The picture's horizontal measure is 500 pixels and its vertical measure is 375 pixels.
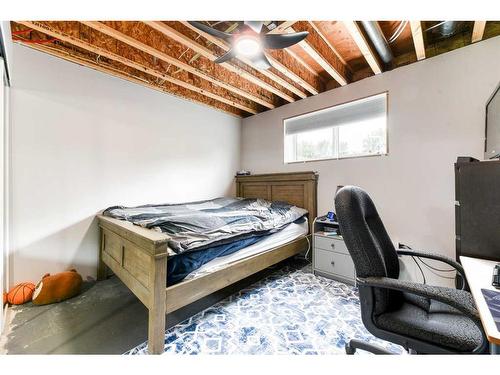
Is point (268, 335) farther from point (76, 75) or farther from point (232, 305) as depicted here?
point (76, 75)

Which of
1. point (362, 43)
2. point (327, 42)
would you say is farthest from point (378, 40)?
point (327, 42)

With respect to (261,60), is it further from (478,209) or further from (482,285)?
(482,285)

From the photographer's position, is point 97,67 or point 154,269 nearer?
point 154,269

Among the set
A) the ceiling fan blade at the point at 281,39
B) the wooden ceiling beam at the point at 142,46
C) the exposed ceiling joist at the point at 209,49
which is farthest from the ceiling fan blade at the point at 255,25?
the wooden ceiling beam at the point at 142,46

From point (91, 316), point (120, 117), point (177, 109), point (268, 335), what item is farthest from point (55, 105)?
point (268, 335)

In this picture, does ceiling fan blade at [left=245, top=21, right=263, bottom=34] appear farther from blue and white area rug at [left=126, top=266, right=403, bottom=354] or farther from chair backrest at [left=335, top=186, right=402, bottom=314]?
blue and white area rug at [left=126, top=266, right=403, bottom=354]

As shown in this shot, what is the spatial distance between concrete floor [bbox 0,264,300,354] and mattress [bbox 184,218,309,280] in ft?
1.61

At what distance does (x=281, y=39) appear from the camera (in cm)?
162

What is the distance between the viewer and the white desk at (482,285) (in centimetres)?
63

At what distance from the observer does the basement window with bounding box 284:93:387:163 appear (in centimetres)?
270

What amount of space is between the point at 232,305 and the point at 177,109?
2936mm

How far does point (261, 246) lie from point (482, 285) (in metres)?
1.62

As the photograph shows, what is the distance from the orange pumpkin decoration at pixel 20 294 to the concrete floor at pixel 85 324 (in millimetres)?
74

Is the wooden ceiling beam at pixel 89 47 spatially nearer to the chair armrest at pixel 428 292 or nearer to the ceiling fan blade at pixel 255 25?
the ceiling fan blade at pixel 255 25
